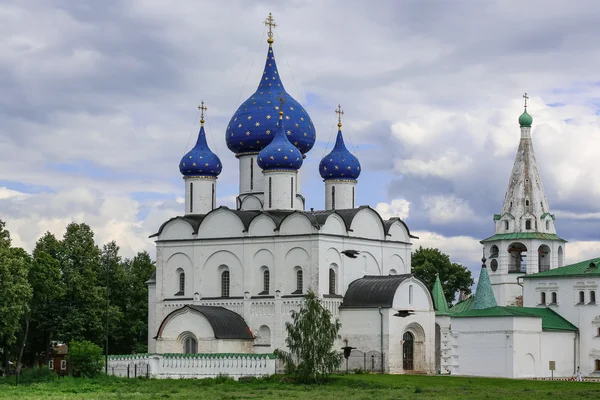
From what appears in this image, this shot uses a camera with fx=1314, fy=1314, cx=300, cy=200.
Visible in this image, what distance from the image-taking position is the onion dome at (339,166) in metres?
53.0

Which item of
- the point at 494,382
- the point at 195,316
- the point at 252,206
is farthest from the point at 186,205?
the point at 494,382

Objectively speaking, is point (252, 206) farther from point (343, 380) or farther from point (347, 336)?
point (343, 380)

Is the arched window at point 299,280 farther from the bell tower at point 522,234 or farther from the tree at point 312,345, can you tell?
the bell tower at point 522,234

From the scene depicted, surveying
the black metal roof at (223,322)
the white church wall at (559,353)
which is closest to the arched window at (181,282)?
the black metal roof at (223,322)

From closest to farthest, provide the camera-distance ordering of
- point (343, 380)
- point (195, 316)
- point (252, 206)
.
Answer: point (343, 380)
point (195, 316)
point (252, 206)

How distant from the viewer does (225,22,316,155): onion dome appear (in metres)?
52.7

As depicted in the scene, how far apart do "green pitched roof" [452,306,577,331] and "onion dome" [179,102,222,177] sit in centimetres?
1132

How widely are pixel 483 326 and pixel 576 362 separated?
18.1 ft

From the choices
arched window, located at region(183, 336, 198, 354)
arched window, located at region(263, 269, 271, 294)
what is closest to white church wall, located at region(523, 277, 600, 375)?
arched window, located at region(263, 269, 271, 294)

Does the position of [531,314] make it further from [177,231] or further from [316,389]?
[177,231]

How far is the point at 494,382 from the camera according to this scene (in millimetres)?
43312

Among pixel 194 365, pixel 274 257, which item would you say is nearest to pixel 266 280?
pixel 274 257

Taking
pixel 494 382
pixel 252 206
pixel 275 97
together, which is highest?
pixel 275 97

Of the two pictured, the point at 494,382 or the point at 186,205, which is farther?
the point at 186,205
